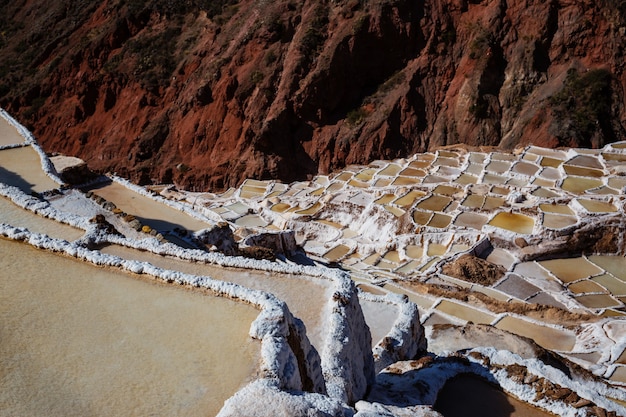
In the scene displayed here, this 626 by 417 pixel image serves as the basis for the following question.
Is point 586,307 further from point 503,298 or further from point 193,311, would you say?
point 193,311

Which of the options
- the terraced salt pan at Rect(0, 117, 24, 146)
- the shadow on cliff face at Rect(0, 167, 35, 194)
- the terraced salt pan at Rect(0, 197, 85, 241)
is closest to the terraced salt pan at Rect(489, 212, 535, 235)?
the terraced salt pan at Rect(0, 197, 85, 241)

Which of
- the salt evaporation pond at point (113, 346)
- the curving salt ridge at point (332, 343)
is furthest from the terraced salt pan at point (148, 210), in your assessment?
the salt evaporation pond at point (113, 346)

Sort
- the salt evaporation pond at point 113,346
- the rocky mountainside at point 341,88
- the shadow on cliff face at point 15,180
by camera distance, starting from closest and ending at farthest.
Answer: the salt evaporation pond at point 113,346, the shadow on cliff face at point 15,180, the rocky mountainside at point 341,88

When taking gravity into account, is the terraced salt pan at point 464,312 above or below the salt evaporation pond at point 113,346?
below

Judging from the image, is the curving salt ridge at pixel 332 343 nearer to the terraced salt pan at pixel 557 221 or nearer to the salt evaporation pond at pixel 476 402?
the salt evaporation pond at pixel 476 402

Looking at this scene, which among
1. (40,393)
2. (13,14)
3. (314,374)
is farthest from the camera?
(13,14)

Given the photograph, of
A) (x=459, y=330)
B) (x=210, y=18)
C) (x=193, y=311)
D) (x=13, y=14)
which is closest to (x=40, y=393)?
(x=193, y=311)
